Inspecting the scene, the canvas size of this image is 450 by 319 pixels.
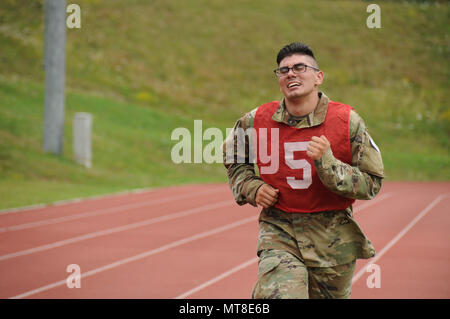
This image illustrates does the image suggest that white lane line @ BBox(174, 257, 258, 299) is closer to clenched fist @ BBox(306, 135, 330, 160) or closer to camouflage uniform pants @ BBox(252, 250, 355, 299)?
camouflage uniform pants @ BBox(252, 250, 355, 299)

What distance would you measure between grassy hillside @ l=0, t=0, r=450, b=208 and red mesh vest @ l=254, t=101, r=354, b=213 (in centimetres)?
1073

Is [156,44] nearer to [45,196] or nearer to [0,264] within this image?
[45,196]

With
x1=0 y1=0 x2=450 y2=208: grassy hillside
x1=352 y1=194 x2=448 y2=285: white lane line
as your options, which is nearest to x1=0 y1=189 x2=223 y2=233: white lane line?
x1=0 y1=0 x2=450 y2=208: grassy hillside

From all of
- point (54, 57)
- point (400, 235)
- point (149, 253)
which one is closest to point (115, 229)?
point (149, 253)

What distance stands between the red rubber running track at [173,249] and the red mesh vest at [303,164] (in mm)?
3577

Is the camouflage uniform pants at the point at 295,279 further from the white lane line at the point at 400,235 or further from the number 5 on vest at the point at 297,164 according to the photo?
Result: the white lane line at the point at 400,235

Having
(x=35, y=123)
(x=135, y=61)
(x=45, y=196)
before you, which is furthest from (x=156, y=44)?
(x=45, y=196)

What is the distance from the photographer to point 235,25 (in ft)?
139

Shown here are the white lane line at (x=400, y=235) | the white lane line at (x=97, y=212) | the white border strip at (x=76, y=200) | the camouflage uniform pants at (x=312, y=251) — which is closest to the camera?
the camouflage uniform pants at (x=312, y=251)

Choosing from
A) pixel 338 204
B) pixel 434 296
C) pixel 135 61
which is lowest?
pixel 434 296

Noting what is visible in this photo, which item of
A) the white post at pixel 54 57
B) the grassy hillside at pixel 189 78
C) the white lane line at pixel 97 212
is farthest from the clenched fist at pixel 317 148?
the white post at pixel 54 57

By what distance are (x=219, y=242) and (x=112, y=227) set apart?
210 cm

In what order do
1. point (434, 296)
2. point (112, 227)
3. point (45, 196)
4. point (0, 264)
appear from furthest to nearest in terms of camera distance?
1. point (45, 196)
2. point (112, 227)
3. point (0, 264)
4. point (434, 296)

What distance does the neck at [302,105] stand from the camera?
3.76 m
